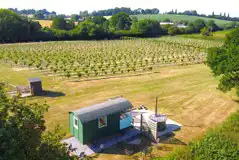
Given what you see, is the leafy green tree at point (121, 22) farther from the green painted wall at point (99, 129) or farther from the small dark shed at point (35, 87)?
the green painted wall at point (99, 129)

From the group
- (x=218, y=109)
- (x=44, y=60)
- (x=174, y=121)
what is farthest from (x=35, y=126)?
(x=44, y=60)

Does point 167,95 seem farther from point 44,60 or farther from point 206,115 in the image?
point 44,60

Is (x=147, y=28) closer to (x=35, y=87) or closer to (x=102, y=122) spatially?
(x=35, y=87)

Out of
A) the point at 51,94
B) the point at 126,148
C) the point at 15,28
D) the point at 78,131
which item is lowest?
the point at 126,148

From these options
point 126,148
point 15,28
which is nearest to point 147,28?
point 15,28

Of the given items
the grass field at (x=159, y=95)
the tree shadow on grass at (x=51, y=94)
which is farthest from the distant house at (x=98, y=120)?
the tree shadow on grass at (x=51, y=94)

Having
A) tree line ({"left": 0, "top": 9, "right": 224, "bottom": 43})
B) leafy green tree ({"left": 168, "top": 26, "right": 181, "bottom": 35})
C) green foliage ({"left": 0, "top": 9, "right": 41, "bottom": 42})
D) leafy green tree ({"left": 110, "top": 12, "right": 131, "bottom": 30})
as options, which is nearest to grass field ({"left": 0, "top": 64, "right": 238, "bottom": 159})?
green foliage ({"left": 0, "top": 9, "right": 41, "bottom": 42})
